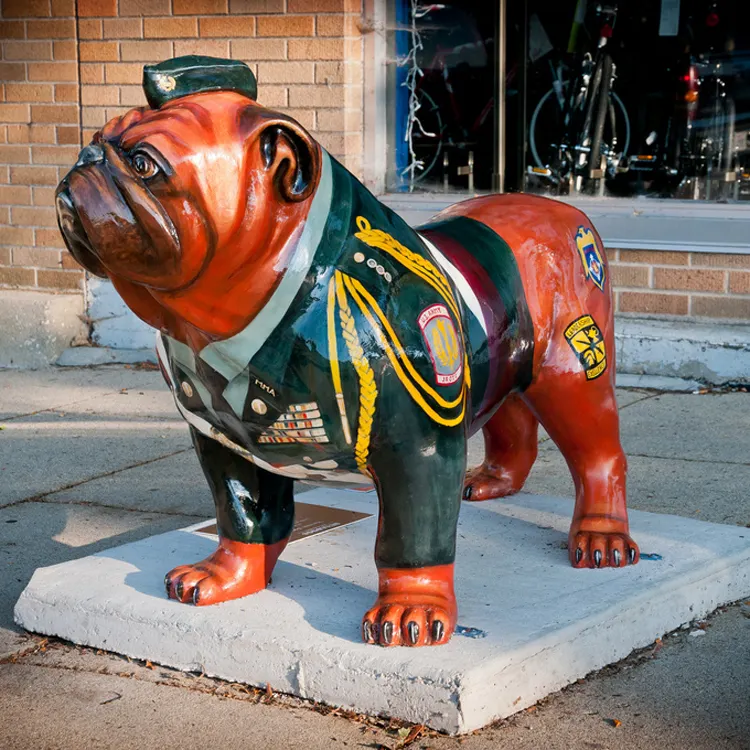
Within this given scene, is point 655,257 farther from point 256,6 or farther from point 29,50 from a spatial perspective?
point 29,50

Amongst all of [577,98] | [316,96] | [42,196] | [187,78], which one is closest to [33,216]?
[42,196]

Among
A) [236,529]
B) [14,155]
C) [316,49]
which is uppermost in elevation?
[316,49]

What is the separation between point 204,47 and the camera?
8180 millimetres

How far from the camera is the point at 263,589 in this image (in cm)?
372

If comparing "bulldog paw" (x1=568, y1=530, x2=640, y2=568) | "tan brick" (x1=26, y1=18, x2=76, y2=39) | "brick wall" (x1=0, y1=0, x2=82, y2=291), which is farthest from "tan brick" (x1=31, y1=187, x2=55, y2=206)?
"bulldog paw" (x1=568, y1=530, x2=640, y2=568)

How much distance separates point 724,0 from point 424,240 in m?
4.70

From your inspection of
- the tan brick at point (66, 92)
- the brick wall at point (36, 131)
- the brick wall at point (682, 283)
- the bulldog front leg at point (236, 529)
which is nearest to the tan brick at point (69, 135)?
the brick wall at point (36, 131)

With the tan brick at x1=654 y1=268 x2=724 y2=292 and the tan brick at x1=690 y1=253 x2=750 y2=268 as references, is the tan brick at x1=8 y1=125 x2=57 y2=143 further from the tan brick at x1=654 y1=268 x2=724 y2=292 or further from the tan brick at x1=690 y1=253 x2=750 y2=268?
the tan brick at x1=690 y1=253 x2=750 y2=268

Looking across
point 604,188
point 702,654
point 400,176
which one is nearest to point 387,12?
point 400,176

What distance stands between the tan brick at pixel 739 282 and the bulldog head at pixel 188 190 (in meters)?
4.73

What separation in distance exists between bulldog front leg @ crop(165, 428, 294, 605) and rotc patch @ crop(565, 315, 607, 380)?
96cm

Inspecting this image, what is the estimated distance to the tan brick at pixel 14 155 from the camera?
28.6ft

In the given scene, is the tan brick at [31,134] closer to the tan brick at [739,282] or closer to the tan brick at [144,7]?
the tan brick at [144,7]

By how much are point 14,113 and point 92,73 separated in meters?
0.66
